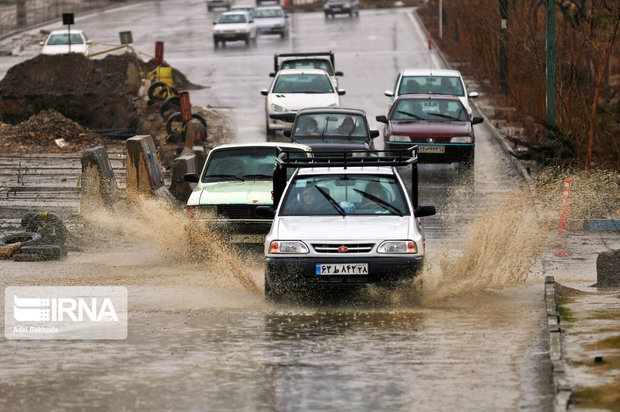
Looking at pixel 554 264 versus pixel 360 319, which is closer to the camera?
pixel 360 319

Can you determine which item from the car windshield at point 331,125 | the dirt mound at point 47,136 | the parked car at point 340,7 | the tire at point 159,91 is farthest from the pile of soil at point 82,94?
the parked car at point 340,7

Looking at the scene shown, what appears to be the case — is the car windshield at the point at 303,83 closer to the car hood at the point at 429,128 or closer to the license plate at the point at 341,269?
the car hood at the point at 429,128

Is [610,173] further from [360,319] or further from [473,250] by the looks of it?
[360,319]

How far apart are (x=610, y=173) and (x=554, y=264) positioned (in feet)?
21.3

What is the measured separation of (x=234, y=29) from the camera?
5938 cm

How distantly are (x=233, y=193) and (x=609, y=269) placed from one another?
533cm

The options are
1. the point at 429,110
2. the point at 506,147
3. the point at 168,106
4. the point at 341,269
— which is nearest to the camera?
the point at 341,269

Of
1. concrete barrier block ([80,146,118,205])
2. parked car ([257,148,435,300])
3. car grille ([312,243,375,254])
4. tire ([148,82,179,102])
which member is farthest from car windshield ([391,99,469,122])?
car grille ([312,243,375,254])

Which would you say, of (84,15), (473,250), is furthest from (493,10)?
(84,15)

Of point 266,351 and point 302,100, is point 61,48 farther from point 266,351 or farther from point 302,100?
point 266,351

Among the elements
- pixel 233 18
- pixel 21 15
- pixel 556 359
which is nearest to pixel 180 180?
pixel 556 359

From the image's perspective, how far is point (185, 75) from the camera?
158 feet

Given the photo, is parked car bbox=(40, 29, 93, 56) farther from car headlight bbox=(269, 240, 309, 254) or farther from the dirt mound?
car headlight bbox=(269, 240, 309, 254)

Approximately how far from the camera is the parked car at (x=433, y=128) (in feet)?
87.2
